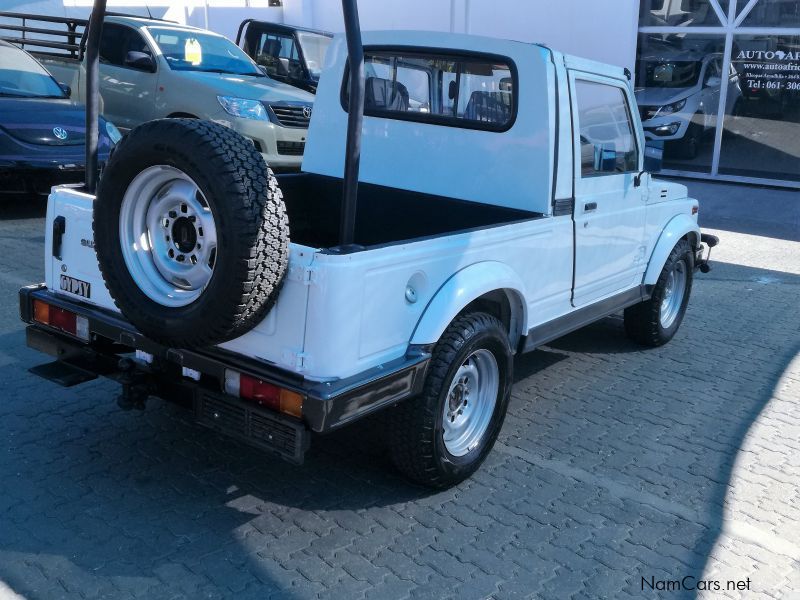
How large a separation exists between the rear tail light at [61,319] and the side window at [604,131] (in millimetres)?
2782

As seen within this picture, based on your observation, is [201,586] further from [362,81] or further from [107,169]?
[362,81]

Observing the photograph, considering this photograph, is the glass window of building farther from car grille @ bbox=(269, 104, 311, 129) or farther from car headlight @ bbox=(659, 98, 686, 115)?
car grille @ bbox=(269, 104, 311, 129)

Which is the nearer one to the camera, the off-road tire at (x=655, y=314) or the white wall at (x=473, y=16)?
the off-road tire at (x=655, y=314)

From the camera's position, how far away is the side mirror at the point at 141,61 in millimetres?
10320

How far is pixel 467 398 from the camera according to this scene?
13.2ft

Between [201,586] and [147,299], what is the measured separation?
1.13 m

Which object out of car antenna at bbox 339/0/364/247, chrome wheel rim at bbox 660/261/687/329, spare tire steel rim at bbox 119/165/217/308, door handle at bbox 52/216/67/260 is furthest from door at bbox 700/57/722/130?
spare tire steel rim at bbox 119/165/217/308

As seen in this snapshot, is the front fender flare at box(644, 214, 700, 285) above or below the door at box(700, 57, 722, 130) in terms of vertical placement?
below

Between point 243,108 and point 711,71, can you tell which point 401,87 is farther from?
point 711,71

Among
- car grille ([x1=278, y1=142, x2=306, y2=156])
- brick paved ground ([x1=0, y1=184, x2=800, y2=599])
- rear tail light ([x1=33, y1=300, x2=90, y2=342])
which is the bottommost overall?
brick paved ground ([x1=0, y1=184, x2=800, y2=599])

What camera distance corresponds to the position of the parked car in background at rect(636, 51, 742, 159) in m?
14.4

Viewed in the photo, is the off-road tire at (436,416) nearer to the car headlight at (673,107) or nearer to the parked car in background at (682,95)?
the parked car in background at (682,95)

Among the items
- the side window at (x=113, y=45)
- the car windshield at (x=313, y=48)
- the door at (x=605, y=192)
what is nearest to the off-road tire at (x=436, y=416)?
the door at (x=605, y=192)

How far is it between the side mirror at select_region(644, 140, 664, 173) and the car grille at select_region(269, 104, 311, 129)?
17.8 ft
